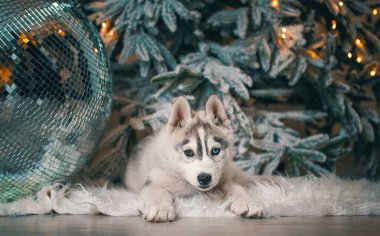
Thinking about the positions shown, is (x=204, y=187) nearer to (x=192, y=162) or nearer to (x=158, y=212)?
(x=192, y=162)

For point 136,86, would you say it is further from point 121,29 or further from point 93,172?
point 93,172

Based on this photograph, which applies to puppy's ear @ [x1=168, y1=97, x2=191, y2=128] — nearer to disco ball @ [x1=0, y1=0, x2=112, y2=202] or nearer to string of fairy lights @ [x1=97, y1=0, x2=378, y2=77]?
disco ball @ [x1=0, y1=0, x2=112, y2=202]

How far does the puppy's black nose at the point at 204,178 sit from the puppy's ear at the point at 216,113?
307mm

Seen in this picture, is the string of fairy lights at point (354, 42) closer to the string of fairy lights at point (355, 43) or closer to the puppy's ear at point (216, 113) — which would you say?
the string of fairy lights at point (355, 43)


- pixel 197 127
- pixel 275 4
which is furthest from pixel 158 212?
pixel 275 4

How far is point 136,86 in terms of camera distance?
9.42 ft

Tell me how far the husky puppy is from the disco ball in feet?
1.02

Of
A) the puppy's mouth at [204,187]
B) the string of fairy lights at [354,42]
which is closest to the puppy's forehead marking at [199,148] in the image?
the puppy's mouth at [204,187]

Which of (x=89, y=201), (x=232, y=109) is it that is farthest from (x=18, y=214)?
(x=232, y=109)

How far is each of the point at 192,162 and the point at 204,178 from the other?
0.32 ft

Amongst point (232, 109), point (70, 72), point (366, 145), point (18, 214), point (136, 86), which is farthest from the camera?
point (366, 145)

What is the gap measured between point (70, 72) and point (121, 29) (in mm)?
677

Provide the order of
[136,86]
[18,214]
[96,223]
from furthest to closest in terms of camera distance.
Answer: [136,86] → [18,214] → [96,223]

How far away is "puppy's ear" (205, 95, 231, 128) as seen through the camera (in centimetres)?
213
